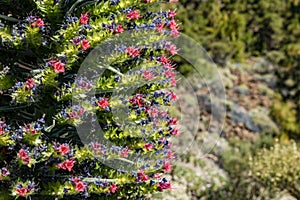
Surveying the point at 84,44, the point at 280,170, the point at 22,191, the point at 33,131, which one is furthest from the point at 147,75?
the point at 280,170

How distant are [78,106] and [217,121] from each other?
633 cm

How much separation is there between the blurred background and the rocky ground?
19mm

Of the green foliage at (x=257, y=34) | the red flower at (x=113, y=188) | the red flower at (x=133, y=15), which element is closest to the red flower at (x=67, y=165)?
the red flower at (x=113, y=188)

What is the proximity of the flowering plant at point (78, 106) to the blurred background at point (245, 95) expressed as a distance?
295cm

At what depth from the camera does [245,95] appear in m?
10.3

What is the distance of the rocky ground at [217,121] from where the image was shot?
25.9ft

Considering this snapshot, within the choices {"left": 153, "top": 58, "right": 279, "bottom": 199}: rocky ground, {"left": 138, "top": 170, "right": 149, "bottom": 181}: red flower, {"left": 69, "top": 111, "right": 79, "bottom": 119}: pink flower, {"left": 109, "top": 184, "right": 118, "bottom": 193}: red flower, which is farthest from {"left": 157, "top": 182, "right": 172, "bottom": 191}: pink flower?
{"left": 153, "top": 58, "right": 279, "bottom": 199}: rocky ground

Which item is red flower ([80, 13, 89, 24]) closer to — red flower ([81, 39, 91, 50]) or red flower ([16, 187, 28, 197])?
red flower ([81, 39, 91, 50])

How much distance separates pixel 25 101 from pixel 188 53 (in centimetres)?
571

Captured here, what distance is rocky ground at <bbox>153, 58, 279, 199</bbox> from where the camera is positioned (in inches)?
310

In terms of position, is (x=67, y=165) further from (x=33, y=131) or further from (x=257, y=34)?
(x=257, y=34)

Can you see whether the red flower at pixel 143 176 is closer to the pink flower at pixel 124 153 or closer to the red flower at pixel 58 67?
the pink flower at pixel 124 153

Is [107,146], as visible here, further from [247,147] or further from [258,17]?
[258,17]

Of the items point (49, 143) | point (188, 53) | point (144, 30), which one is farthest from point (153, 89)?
point (188, 53)
